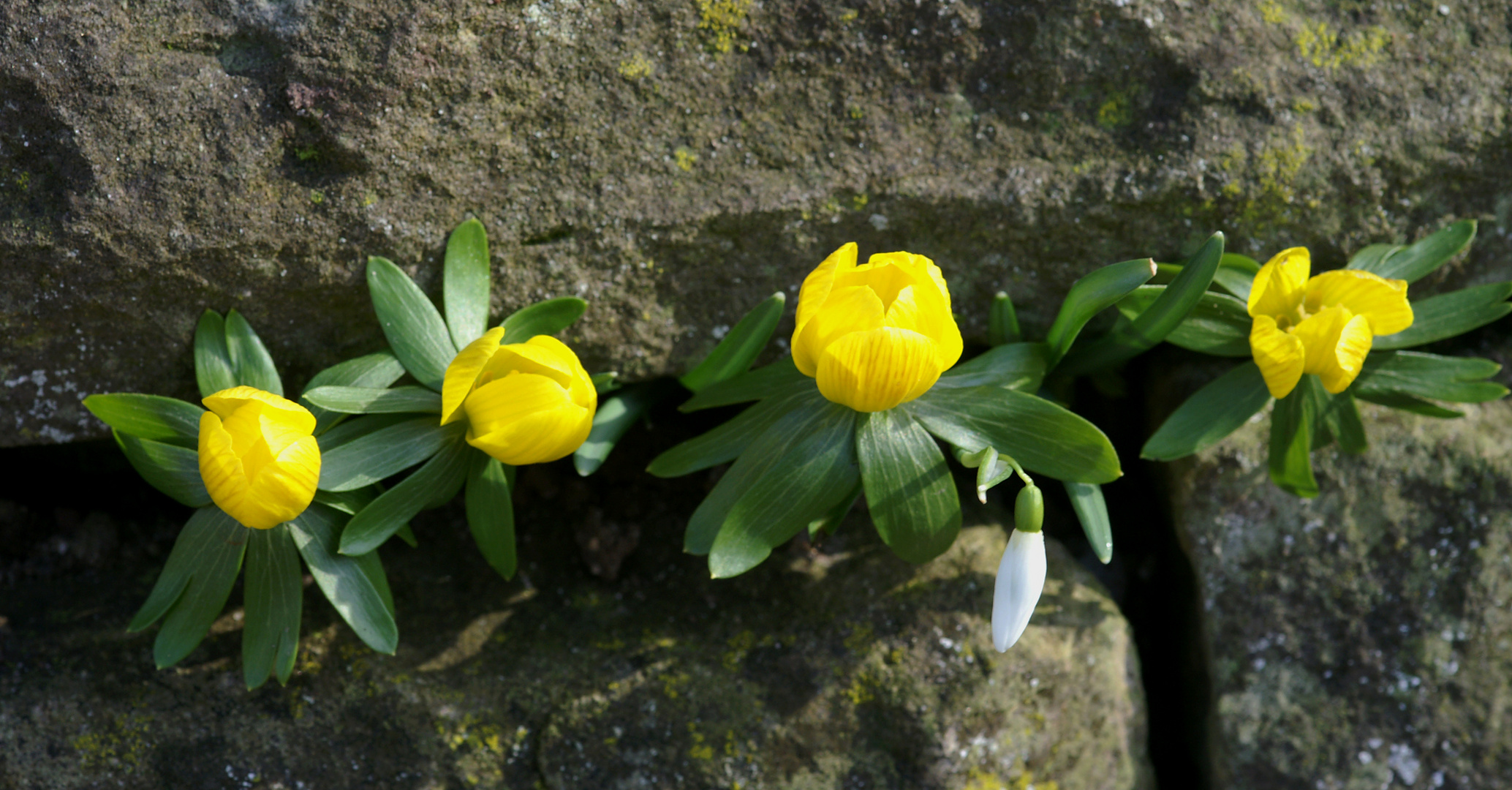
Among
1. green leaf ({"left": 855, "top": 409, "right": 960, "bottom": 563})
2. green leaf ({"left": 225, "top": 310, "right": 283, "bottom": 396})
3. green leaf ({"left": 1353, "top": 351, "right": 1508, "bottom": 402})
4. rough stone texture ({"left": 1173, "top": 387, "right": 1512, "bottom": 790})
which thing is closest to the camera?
green leaf ({"left": 855, "top": 409, "right": 960, "bottom": 563})

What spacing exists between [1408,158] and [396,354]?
1907 millimetres

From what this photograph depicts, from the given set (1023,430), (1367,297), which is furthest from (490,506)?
(1367,297)

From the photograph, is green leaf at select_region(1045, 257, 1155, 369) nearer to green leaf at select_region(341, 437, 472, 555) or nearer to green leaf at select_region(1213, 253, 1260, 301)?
green leaf at select_region(1213, 253, 1260, 301)

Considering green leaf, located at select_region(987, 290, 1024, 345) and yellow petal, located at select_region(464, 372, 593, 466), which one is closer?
yellow petal, located at select_region(464, 372, 593, 466)

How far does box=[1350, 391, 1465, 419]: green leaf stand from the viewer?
6.07 feet

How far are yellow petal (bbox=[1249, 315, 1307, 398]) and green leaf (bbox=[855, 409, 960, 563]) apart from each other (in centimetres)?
55

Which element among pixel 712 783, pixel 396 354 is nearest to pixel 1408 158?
pixel 712 783

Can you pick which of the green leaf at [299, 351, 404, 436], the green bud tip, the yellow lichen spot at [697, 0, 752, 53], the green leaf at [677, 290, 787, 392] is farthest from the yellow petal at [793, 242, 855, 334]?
the green leaf at [299, 351, 404, 436]

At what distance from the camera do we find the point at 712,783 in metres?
1.81

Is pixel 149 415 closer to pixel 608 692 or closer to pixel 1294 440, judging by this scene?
pixel 608 692

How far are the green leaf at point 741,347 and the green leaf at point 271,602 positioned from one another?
736 millimetres

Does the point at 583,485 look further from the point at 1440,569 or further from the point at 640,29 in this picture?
the point at 1440,569

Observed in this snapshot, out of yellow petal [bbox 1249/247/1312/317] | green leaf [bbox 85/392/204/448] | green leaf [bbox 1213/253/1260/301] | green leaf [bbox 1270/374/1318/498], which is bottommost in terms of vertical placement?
green leaf [bbox 1270/374/1318/498]

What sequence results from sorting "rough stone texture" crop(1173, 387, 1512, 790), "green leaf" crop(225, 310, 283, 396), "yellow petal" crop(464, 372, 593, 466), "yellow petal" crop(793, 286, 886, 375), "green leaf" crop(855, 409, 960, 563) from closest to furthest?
"yellow petal" crop(793, 286, 886, 375) → "yellow petal" crop(464, 372, 593, 466) → "green leaf" crop(855, 409, 960, 563) → "green leaf" crop(225, 310, 283, 396) → "rough stone texture" crop(1173, 387, 1512, 790)
